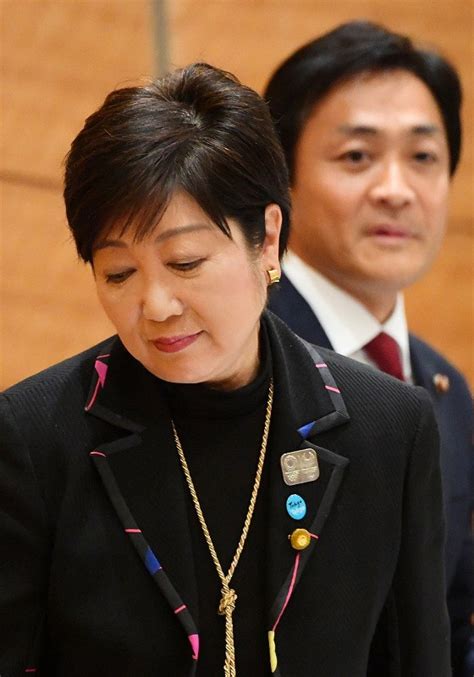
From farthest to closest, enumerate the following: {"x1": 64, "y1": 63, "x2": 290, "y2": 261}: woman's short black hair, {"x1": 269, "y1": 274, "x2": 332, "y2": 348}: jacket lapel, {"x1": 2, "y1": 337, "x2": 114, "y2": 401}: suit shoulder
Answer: {"x1": 269, "y1": 274, "x2": 332, "y2": 348}: jacket lapel → {"x1": 2, "y1": 337, "x2": 114, "y2": 401}: suit shoulder → {"x1": 64, "y1": 63, "x2": 290, "y2": 261}: woman's short black hair

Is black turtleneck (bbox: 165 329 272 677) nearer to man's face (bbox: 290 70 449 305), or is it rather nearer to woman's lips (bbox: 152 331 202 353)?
woman's lips (bbox: 152 331 202 353)

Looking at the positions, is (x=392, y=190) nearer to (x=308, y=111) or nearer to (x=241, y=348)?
(x=308, y=111)

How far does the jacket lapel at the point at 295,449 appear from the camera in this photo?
1421 millimetres

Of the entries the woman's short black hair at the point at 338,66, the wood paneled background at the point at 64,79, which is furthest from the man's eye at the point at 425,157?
the wood paneled background at the point at 64,79

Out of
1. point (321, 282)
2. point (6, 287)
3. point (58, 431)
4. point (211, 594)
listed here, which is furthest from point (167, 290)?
point (6, 287)

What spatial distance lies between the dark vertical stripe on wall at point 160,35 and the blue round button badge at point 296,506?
81.8 inches

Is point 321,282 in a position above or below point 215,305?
above

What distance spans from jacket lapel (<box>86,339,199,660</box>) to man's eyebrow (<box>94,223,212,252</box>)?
19cm

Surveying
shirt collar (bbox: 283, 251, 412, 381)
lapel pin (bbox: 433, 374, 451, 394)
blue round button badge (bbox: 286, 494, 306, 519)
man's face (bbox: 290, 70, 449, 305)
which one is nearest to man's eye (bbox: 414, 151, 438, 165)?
man's face (bbox: 290, 70, 449, 305)

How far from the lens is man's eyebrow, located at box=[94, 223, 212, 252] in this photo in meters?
1.29

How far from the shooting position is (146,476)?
1.42 metres

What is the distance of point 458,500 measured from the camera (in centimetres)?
205

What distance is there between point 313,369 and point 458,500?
62cm

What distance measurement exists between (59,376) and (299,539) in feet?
1.12
